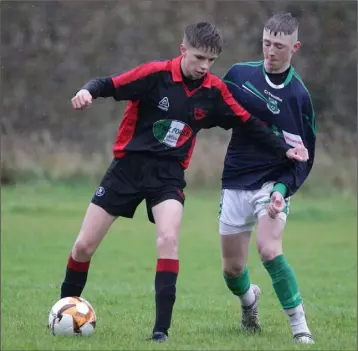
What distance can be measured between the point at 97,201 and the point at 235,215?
39.6 inches

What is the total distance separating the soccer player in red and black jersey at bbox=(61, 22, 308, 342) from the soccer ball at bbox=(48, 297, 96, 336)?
310mm

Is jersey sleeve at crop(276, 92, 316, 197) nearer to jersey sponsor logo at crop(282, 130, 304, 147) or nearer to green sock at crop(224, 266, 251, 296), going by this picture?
jersey sponsor logo at crop(282, 130, 304, 147)

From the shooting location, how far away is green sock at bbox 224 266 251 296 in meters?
7.04

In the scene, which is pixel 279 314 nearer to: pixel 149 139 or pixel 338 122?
pixel 149 139

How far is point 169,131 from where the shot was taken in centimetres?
653

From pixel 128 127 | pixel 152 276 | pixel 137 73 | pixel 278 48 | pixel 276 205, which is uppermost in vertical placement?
pixel 278 48

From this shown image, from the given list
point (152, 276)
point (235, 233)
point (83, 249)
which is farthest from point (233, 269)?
point (152, 276)

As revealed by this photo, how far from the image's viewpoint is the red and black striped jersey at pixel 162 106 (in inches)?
255

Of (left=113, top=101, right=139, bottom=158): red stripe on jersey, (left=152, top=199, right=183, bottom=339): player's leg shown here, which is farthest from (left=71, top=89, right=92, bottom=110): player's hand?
(left=152, top=199, right=183, bottom=339): player's leg

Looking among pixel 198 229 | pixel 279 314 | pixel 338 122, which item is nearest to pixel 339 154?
pixel 338 122

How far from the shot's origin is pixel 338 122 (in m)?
20.5

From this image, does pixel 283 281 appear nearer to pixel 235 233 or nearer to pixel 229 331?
pixel 235 233

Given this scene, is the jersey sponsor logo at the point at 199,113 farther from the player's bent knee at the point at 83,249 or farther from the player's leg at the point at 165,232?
the player's bent knee at the point at 83,249

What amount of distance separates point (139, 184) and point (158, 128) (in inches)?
15.7
